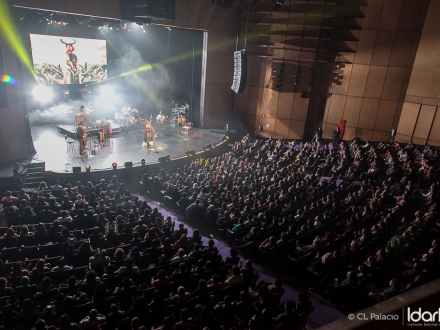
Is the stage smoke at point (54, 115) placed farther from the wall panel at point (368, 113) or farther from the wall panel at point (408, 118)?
the wall panel at point (408, 118)

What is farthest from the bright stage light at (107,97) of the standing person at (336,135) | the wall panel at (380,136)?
the wall panel at (380,136)

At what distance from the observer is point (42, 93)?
19.0 m

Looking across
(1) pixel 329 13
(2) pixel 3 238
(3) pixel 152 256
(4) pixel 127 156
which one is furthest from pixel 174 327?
(1) pixel 329 13

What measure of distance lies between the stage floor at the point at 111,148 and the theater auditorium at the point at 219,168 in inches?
6.0

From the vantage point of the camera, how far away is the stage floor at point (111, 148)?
514 inches

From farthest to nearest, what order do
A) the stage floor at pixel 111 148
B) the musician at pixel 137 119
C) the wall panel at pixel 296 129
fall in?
the wall panel at pixel 296 129 < the musician at pixel 137 119 < the stage floor at pixel 111 148

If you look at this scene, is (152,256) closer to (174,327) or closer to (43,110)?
(174,327)

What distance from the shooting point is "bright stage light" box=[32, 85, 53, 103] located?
1875cm

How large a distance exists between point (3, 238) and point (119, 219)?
2383mm

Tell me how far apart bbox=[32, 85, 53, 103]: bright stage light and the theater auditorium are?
0.25 ft

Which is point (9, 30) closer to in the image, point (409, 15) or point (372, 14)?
point (372, 14)

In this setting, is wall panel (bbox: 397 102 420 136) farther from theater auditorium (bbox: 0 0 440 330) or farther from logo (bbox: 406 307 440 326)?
logo (bbox: 406 307 440 326)

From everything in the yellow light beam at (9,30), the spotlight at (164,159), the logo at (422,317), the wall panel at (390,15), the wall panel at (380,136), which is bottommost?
the spotlight at (164,159)

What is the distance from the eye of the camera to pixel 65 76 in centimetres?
1877
